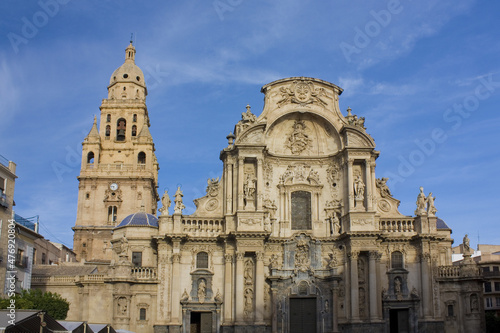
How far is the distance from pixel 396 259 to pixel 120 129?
1539 inches

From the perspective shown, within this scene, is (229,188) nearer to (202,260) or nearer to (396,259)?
(202,260)

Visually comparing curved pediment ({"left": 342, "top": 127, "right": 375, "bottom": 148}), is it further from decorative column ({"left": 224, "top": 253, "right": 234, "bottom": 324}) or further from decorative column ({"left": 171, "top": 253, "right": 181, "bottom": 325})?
decorative column ({"left": 171, "top": 253, "right": 181, "bottom": 325})

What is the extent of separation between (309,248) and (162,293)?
32.5ft

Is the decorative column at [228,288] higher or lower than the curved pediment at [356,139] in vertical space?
lower

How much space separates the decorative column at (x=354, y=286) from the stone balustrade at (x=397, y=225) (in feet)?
10.3

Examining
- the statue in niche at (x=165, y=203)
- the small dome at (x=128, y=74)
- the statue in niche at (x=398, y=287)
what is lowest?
the statue in niche at (x=398, y=287)

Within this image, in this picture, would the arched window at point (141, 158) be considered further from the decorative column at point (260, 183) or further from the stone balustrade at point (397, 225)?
the stone balustrade at point (397, 225)

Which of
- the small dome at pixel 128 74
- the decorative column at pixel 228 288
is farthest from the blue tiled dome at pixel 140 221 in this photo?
the small dome at pixel 128 74

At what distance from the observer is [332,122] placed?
42.5 m

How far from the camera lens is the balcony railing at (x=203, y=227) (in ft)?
132

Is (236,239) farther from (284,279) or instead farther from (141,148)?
(141,148)

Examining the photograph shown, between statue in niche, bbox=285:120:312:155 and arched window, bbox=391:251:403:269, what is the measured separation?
9.37m

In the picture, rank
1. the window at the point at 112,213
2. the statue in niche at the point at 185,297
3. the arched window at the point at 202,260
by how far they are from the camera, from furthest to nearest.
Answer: the window at the point at 112,213, the arched window at the point at 202,260, the statue in niche at the point at 185,297

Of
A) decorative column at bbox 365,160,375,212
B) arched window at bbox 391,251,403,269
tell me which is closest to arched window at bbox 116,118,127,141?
decorative column at bbox 365,160,375,212
